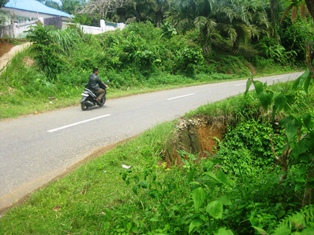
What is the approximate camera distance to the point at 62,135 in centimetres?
738

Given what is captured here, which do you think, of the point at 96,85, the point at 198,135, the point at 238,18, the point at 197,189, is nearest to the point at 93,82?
the point at 96,85

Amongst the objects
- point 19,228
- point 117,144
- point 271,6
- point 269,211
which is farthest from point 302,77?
point 271,6

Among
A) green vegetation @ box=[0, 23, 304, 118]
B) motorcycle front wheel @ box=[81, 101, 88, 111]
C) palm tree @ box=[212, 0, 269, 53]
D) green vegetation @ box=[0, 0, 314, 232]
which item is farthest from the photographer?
palm tree @ box=[212, 0, 269, 53]

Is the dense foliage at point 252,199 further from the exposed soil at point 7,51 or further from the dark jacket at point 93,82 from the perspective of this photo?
the exposed soil at point 7,51

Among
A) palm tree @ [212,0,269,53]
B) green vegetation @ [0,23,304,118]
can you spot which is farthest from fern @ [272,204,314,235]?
palm tree @ [212,0,269,53]

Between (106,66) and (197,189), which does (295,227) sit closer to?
(197,189)

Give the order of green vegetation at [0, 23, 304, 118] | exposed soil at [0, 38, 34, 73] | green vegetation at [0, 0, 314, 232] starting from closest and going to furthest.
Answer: green vegetation at [0, 0, 314, 232] → green vegetation at [0, 23, 304, 118] → exposed soil at [0, 38, 34, 73]

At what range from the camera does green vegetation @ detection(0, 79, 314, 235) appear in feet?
7.32

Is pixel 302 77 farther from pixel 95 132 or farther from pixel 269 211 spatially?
pixel 95 132

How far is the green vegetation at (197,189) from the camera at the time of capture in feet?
7.32

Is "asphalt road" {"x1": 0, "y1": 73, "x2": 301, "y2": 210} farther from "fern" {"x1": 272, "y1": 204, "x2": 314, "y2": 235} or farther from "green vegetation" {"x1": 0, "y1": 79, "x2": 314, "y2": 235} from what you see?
"fern" {"x1": 272, "y1": 204, "x2": 314, "y2": 235}

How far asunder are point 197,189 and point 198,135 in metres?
5.32

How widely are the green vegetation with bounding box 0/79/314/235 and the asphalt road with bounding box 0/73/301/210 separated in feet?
1.83

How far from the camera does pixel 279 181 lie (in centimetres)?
285
